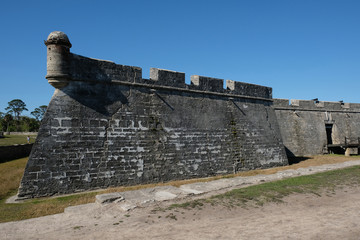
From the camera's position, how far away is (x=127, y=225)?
4156mm

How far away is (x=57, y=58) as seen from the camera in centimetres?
749

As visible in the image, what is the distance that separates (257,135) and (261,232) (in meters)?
9.38

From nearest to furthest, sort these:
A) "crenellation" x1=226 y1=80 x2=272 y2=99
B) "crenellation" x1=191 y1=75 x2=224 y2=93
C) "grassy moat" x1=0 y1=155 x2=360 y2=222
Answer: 1. "grassy moat" x1=0 y1=155 x2=360 y2=222
2. "crenellation" x1=191 y1=75 x2=224 y2=93
3. "crenellation" x1=226 y1=80 x2=272 y2=99

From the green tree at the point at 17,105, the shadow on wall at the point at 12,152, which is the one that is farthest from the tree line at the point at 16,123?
the shadow on wall at the point at 12,152

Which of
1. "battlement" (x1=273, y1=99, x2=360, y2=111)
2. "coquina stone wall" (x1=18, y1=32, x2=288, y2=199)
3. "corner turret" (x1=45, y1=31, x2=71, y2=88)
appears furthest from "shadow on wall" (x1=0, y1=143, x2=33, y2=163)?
"battlement" (x1=273, y1=99, x2=360, y2=111)

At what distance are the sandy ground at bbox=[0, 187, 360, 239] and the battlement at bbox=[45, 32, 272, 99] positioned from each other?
4.48 meters

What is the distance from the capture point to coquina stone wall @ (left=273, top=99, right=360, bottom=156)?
17.7 m

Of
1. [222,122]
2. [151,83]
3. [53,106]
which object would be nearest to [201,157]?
[222,122]

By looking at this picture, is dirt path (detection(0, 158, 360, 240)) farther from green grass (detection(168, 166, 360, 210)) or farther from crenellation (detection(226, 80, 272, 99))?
crenellation (detection(226, 80, 272, 99))

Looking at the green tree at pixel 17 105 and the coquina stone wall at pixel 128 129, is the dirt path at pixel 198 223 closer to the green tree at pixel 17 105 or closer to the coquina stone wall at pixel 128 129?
the coquina stone wall at pixel 128 129

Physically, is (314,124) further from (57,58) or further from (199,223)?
(57,58)

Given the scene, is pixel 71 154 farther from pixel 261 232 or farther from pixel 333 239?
pixel 333 239

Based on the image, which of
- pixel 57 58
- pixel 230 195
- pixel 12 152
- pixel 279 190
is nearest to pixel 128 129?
pixel 57 58

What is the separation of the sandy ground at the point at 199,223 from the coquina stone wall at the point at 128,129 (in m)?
2.54
